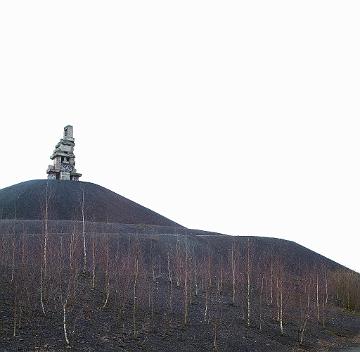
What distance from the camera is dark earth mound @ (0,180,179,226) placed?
235 ft

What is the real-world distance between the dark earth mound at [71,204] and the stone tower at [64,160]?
3063 millimetres

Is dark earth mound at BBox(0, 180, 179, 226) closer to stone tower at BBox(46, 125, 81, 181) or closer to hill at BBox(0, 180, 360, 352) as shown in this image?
stone tower at BBox(46, 125, 81, 181)

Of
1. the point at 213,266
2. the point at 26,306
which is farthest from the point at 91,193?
the point at 26,306

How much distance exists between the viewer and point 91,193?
84.7 meters

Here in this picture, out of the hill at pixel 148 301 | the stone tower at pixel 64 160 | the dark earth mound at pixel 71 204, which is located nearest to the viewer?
the hill at pixel 148 301

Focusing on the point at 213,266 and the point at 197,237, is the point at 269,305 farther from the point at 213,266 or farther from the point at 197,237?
the point at 197,237

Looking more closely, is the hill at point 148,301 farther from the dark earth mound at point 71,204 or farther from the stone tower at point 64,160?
the stone tower at point 64,160

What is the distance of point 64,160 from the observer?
87.6 m

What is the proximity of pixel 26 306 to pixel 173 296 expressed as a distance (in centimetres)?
1303

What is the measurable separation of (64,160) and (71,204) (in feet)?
48.5

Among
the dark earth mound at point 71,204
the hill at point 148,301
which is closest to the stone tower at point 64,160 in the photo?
the dark earth mound at point 71,204

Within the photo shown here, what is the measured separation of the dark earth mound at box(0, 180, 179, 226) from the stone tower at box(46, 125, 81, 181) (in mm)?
3063

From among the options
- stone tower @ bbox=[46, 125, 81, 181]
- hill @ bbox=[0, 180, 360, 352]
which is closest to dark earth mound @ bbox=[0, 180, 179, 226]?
stone tower @ bbox=[46, 125, 81, 181]

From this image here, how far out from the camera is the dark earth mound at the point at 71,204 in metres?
71.7
